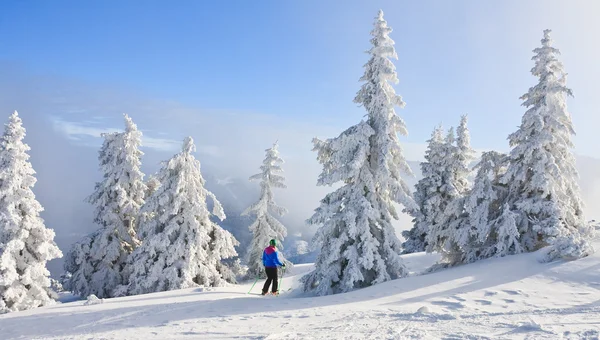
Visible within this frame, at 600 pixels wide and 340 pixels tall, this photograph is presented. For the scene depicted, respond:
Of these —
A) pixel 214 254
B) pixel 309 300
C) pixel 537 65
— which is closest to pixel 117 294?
pixel 214 254

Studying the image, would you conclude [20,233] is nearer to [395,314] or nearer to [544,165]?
[395,314]

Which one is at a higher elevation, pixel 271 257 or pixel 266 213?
pixel 266 213

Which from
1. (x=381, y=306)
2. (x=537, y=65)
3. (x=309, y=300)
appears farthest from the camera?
(x=537, y=65)

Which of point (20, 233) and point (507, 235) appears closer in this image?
point (507, 235)

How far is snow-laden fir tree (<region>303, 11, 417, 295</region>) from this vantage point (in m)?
14.8

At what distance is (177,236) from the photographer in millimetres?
23781

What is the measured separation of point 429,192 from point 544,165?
48.9ft

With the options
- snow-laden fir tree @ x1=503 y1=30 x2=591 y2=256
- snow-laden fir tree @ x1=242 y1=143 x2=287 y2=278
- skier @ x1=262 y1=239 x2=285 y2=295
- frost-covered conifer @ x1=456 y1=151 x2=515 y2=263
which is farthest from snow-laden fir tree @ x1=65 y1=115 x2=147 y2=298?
snow-laden fir tree @ x1=503 y1=30 x2=591 y2=256

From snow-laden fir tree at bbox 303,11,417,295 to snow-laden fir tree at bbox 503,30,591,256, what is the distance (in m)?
5.90

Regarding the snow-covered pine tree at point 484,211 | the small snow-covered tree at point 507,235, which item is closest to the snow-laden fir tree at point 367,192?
the snow-covered pine tree at point 484,211

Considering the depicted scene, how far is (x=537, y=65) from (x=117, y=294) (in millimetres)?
26676

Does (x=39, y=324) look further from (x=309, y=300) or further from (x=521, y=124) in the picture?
(x=521, y=124)

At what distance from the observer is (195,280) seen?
24.0 meters

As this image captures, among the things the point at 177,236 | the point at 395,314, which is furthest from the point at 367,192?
the point at 177,236
